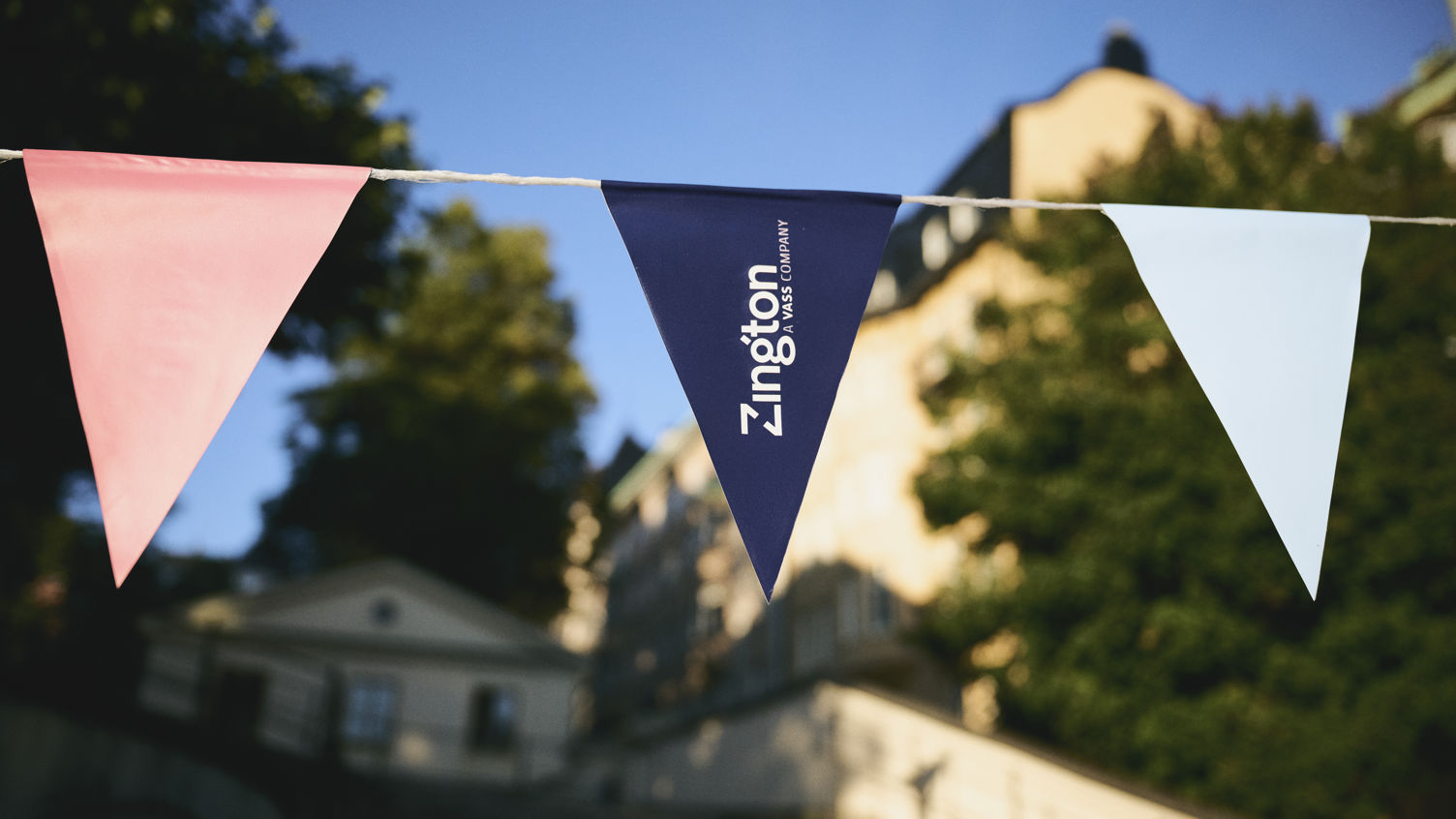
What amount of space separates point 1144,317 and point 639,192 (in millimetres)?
11413

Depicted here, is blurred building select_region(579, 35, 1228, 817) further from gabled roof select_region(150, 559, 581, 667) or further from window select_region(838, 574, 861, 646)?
gabled roof select_region(150, 559, 581, 667)

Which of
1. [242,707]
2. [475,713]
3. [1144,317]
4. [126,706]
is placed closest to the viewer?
[126,706]

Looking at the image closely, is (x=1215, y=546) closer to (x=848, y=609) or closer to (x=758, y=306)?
(x=758, y=306)

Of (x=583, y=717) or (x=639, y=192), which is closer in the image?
(x=639, y=192)

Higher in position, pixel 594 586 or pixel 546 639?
pixel 594 586

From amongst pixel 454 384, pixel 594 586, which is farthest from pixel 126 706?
pixel 594 586

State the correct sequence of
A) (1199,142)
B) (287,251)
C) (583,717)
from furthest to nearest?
1. (583,717)
2. (1199,142)
3. (287,251)

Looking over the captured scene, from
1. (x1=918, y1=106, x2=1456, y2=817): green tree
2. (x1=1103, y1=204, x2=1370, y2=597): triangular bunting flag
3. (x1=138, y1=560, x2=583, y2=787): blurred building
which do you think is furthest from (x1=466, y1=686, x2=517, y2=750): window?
(x1=1103, y1=204, x2=1370, y2=597): triangular bunting flag

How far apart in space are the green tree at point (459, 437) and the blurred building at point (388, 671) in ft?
9.13

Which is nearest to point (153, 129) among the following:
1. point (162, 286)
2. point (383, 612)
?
point (162, 286)

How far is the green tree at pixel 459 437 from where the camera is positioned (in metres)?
26.1

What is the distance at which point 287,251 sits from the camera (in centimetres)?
327

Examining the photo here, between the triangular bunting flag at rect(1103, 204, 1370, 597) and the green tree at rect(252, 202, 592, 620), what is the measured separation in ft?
77.7

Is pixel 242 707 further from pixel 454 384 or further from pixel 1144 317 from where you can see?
pixel 1144 317
